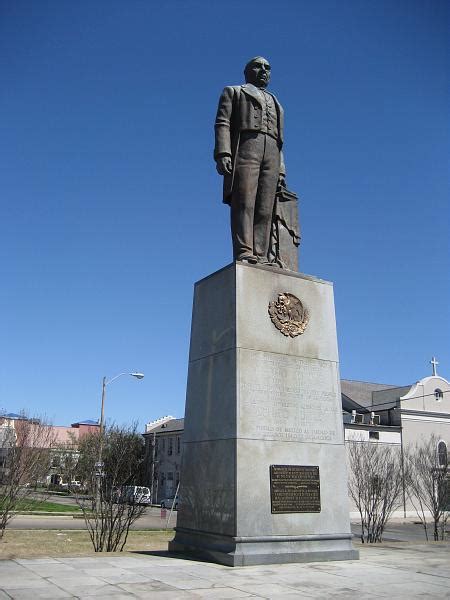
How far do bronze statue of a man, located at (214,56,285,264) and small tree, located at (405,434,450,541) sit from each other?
15916mm

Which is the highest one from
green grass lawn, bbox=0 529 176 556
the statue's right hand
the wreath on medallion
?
the statue's right hand

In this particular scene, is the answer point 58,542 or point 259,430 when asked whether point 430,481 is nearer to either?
point 58,542

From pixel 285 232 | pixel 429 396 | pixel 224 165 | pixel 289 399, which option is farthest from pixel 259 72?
pixel 429 396

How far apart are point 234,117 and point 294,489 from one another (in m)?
6.83

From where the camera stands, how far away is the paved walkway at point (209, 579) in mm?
6324

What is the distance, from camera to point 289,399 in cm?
985

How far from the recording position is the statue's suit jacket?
1123 cm

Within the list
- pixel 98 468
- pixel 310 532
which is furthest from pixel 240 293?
pixel 98 468

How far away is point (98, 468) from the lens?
22797 millimetres

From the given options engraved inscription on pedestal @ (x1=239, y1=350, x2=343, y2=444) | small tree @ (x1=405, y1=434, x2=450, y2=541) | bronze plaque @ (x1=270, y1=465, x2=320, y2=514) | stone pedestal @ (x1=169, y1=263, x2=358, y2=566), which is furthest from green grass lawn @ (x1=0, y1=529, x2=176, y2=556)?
small tree @ (x1=405, y1=434, x2=450, y2=541)

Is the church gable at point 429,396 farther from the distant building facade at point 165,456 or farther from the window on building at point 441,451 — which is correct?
the distant building facade at point 165,456

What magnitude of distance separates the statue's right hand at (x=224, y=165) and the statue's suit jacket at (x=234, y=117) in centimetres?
8

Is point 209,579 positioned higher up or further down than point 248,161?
→ further down

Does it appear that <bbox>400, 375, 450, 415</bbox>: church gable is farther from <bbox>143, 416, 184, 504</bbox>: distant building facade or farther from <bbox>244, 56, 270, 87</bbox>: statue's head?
<bbox>244, 56, 270, 87</bbox>: statue's head
